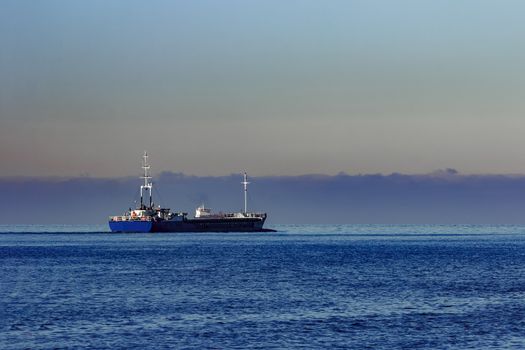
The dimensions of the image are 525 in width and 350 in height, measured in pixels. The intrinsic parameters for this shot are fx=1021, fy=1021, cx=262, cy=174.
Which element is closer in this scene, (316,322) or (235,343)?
(235,343)

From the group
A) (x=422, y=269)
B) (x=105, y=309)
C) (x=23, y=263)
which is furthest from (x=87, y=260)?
(x=105, y=309)

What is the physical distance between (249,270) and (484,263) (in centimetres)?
4011

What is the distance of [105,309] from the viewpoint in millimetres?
78125

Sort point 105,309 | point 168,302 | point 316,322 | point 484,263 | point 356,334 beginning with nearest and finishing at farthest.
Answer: point 356,334 → point 316,322 → point 105,309 → point 168,302 → point 484,263

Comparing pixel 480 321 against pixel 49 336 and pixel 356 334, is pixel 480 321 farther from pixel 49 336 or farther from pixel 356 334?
pixel 49 336

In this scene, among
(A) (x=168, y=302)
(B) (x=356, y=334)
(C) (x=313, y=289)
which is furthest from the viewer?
(C) (x=313, y=289)

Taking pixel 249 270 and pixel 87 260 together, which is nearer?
pixel 249 270

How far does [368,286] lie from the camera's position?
101 meters

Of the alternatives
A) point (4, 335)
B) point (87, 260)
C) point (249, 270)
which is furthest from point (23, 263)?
point (4, 335)

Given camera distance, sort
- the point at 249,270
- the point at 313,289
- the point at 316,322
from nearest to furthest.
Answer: the point at 316,322, the point at 313,289, the point at 249,270

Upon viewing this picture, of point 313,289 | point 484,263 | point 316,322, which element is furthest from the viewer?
point 484,263

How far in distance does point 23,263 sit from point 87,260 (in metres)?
11.2

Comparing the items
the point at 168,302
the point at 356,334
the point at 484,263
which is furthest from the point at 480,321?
the point at 484,263

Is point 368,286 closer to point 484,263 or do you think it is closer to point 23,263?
point 484,263
